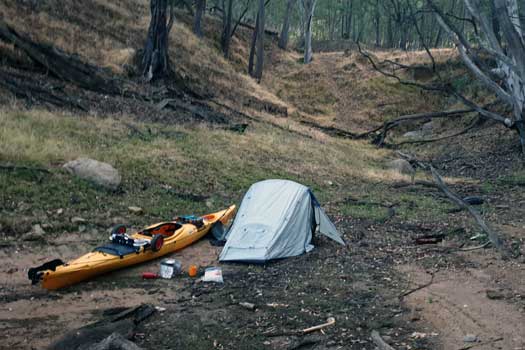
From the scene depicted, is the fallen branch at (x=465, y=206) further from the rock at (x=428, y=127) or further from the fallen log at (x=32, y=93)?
the rock at (x=428, y=127)

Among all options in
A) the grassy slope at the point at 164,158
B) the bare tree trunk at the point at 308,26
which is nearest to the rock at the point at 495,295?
the grassy slope at the point at 164,158

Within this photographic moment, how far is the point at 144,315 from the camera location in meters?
7.62

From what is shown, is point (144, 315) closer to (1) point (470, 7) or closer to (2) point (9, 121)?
(1) point (470, 7)

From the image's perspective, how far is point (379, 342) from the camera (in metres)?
6.46

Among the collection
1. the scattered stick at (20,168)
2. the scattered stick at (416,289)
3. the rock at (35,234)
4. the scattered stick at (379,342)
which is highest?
the scattered stick at (20,168)

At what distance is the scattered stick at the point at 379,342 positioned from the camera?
247 inches

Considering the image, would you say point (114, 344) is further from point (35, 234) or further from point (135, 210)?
point (135, 210)

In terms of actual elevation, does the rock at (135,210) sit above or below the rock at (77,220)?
above

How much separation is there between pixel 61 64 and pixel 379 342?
17.7 m

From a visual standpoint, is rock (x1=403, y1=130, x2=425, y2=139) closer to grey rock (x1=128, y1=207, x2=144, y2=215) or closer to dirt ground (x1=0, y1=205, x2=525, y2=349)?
dirt ground (x1=0, y1=205, x2=525, y2=349)

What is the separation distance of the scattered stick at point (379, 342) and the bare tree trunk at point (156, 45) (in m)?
19.6

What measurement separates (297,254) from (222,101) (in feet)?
57.5

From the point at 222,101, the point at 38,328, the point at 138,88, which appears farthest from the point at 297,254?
the point at 222,101

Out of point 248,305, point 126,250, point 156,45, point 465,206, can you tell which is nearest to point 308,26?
point 156,45
